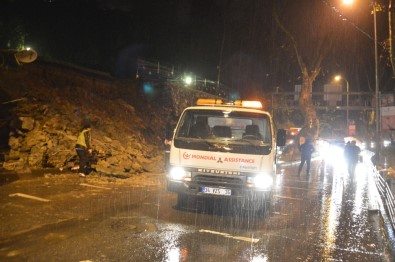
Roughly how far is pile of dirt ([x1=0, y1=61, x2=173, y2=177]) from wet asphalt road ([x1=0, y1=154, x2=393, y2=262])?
1.04m

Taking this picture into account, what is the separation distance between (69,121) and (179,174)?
24.6ft

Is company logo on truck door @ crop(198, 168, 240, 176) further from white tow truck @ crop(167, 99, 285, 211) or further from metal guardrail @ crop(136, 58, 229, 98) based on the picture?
metal guardrail @ crop(136, 58, 229, 98)

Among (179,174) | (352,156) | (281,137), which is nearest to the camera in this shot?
(179,174)

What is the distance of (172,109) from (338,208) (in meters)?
15.2

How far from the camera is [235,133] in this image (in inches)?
375

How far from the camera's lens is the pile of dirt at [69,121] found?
40.3ft

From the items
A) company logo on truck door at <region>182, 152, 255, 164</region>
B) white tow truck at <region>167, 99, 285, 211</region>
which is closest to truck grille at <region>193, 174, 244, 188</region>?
white tow truck at <region>167, 99, 285, 211</region>

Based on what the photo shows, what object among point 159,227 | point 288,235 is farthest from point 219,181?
point 288,235

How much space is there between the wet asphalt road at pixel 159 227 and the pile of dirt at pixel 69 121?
1.04m

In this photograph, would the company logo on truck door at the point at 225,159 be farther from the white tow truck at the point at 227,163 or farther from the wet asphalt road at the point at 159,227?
the wet asphalt road at the point at 159,227

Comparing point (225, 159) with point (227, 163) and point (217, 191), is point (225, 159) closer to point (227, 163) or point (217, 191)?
point (227, 163)

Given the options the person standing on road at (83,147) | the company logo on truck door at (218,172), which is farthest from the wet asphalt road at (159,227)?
the company logo on truck door at (218,172)

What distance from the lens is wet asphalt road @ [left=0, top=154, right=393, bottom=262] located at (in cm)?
596

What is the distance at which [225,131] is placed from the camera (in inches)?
360
